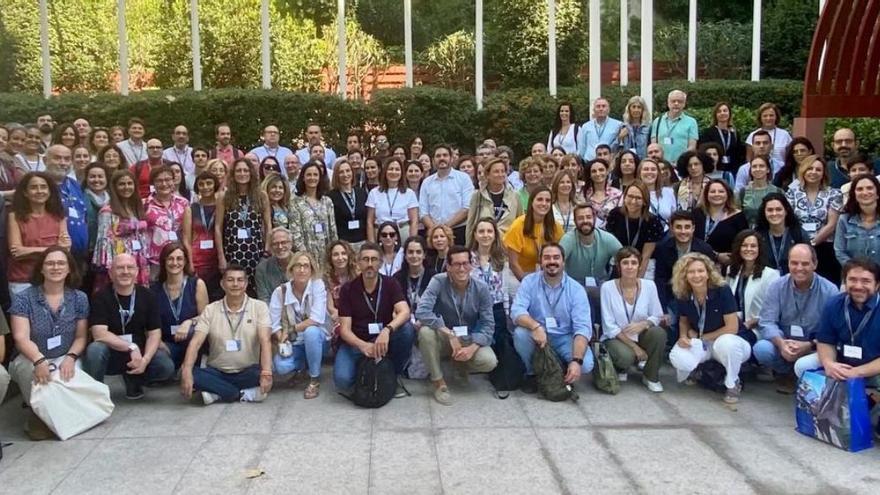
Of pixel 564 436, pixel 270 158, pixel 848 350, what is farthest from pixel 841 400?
pixel 270 158

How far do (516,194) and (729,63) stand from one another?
16.5m

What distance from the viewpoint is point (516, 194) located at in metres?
8.04

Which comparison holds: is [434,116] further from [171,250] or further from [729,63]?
[729,63]

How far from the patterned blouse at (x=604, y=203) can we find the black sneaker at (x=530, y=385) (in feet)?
5.60

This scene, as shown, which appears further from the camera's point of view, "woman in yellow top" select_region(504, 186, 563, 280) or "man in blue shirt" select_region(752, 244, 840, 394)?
"woman in yellow top" select_region(504, 186, 563, 280)

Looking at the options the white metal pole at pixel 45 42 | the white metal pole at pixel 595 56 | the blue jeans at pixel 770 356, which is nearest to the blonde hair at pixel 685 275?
the blue jeans at pixel 770 356

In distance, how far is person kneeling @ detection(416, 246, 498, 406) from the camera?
639 cm

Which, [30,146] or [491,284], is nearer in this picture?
[491,284]

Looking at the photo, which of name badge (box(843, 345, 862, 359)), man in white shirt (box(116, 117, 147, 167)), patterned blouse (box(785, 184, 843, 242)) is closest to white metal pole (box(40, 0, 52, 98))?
man in white shirt (box(116, 117, 147, 167))

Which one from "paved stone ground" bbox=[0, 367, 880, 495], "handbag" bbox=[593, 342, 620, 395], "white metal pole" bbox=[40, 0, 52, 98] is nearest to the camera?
"paved stone ground" bbox=[0, 367, 880, 495]

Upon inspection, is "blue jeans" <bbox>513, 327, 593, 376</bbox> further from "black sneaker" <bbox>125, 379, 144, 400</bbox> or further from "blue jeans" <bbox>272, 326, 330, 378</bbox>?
"black sneaker" <bbox>125, 379, 144, 400</bbox>

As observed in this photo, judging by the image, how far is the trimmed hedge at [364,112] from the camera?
41.6ft

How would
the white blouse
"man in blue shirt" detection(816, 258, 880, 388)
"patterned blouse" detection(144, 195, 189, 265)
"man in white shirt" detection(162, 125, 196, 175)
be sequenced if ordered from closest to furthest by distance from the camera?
"man in blue shirt" detection(816, 258, 880, 388) → the white blouse → "patterned blouse" detection(144, 195, 189, 265) → "man in white shirt" detection(162, 125, 196, 175)

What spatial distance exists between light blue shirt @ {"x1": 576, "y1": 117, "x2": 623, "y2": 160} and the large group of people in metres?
1.76
